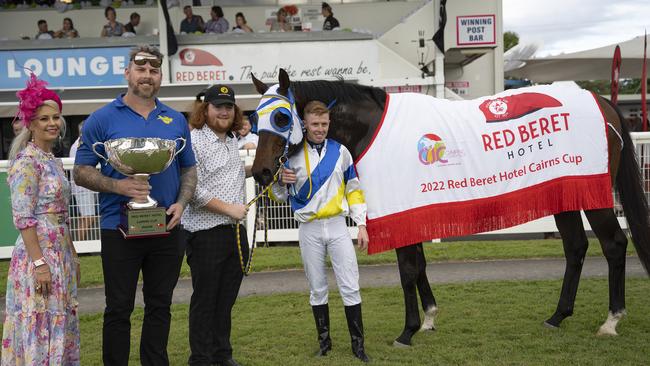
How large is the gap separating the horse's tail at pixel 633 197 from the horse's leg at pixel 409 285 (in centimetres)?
192

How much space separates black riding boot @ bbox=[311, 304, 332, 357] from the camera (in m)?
4.70

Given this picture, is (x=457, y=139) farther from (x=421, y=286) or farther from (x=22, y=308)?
(x=22, y=308)

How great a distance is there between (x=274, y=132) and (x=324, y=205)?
1.86 ft

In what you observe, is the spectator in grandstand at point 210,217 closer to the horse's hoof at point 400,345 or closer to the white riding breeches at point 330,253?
the white riding breeches at point 330,253

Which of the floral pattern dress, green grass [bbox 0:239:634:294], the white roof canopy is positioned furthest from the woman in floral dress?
the white roof canopy

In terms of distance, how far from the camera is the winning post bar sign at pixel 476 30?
52.3 ft

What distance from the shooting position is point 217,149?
4.45 m

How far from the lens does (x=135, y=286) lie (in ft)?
13.0

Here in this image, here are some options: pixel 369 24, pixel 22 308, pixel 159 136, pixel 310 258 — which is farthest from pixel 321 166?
pixel 369 24

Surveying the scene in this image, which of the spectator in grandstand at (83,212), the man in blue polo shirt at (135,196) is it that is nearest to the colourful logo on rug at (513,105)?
the man in blue polo shirt at (135,196)

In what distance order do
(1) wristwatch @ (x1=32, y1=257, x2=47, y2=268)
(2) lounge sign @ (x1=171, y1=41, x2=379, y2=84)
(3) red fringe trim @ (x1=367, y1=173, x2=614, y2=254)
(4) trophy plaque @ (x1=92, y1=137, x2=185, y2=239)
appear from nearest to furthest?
(4) trophy plaque @ (x1=92, y1=137, x2=185, y2=239) → (1) wristwatch @ (x1=32, y1=257, x2=47, y2=268) → (3) red fringe trim @ (x1=367, y1=173, x2=614, y2=254) → (2) lounge sign @ (x1=171, y1=41, x2=379, y2=84)

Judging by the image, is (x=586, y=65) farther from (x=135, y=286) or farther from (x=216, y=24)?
(x=135, y=286)

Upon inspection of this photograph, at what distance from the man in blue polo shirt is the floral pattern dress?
8.1 inches

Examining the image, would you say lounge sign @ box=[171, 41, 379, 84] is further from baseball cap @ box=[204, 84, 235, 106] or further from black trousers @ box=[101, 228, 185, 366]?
black trousers @ box=[101, 228, 185, 366]
